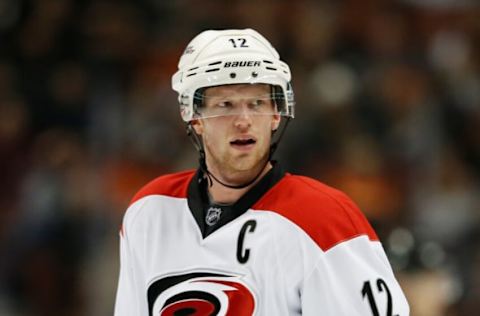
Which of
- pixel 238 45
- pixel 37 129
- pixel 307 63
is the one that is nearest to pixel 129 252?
pixel 238 45

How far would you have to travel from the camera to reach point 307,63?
5543 millimetres

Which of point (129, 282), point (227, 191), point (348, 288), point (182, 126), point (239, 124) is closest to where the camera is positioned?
point (348, 288)

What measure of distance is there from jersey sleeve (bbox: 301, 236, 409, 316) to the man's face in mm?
325

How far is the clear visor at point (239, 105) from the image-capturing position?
261cm

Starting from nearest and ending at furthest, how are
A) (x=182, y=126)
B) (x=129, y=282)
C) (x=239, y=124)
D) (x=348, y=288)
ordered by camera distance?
(x=348, y=288) < (x=239, y=124) < (x=129, y=282) < (x=182, y=126)

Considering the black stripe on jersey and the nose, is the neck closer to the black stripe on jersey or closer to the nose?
the black stripe on jersey

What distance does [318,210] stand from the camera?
8.20ft

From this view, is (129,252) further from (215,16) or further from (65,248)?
(215,16)

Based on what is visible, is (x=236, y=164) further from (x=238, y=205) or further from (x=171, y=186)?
(x=171, y=186)

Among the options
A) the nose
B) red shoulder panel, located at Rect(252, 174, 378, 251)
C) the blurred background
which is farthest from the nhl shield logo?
the blurred background

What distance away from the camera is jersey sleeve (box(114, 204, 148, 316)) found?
2775 millimetres

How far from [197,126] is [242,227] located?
309mm

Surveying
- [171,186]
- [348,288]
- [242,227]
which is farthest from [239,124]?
[348,288]

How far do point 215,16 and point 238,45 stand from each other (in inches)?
123
